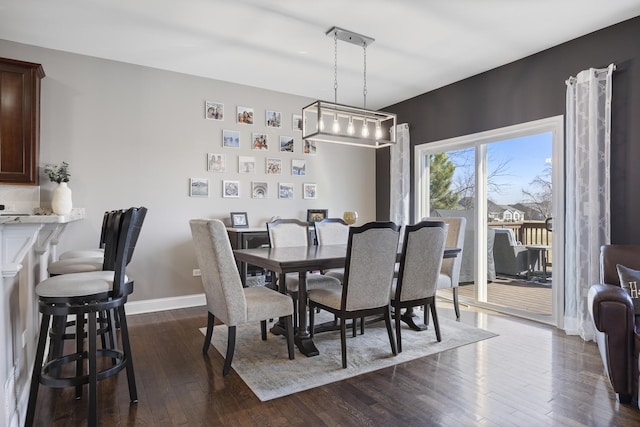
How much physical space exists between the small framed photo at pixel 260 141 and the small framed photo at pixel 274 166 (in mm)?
174

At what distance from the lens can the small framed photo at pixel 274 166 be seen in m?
5.01

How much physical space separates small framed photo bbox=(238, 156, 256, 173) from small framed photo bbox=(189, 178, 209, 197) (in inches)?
18.4

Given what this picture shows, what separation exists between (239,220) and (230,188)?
1.38ft

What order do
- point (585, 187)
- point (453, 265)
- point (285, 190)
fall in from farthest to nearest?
point (285, 190) → point (453, 265) → point (585, 187)

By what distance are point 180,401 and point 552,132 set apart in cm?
401

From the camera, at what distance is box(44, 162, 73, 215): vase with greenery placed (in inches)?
135

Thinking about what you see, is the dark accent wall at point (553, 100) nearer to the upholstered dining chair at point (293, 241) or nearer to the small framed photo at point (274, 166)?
the small framed photo at point (274, 166)

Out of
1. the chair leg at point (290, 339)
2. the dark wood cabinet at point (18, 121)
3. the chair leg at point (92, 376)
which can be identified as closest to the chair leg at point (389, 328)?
the chair leg at point (290, 339)

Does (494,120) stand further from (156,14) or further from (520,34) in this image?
(156,14)

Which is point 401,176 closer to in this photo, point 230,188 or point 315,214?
point 315,214

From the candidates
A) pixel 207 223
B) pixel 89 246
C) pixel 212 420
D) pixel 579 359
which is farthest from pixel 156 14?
pixel 579 359

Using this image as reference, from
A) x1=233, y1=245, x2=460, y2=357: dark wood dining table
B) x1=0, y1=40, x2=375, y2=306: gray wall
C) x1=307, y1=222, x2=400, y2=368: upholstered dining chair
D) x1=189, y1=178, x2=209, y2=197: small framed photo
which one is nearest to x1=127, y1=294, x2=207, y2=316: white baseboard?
x1=0, y1=40, x2=375, y2=306: gray wall

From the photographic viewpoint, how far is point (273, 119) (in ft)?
16.6

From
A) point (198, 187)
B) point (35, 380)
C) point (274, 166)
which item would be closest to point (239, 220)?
point (198, 187)
